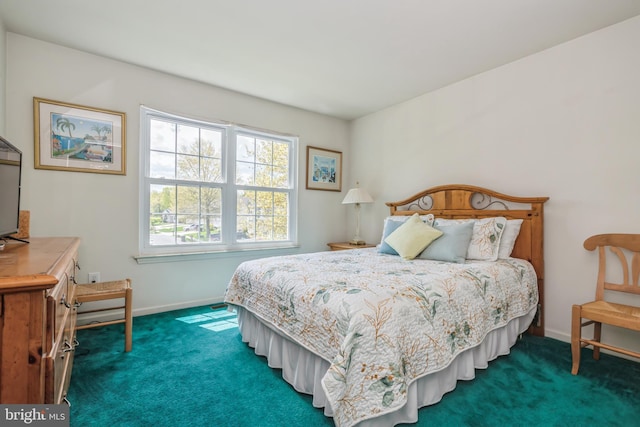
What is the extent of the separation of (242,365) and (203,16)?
8.11 ft

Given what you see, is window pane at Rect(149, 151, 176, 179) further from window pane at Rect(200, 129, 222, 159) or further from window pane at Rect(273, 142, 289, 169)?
window pane at Rect(273, 142, 289, 169)

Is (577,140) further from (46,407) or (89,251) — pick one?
(89,251)

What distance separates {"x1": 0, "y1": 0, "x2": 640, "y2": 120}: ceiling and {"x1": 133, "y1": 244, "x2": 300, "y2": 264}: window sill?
1.86 m

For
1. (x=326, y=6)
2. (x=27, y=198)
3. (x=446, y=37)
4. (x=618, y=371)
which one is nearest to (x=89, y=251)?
(x=27, y=198)

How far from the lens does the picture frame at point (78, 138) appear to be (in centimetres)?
259

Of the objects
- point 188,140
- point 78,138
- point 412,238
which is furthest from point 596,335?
point 78,138

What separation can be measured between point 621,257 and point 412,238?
142cm

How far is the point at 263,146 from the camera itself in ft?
12.9

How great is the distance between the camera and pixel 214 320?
9.73 ft

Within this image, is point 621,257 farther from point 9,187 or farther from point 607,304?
point 9,187

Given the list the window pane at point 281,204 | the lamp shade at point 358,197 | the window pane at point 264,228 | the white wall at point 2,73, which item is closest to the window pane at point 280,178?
the window pane at point 281,204

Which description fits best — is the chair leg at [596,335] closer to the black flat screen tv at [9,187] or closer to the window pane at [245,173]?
the window pane at [245,173]

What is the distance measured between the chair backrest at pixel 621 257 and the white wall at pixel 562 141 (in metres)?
0.12

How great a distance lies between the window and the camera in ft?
10.4
